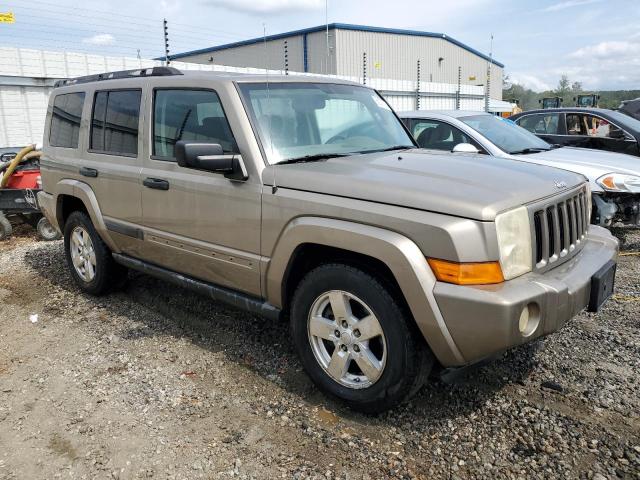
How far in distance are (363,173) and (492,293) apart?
100 cm

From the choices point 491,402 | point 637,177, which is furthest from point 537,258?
point 637,177

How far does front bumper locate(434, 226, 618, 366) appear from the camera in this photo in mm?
2424

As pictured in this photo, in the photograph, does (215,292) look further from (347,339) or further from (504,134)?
(504,134)

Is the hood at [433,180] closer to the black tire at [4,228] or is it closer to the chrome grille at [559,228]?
the chrome grille at [559,228]

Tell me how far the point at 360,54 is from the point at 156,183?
107ft

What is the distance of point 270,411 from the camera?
3125mm

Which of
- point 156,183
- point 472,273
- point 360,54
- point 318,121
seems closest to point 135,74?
point 156,183

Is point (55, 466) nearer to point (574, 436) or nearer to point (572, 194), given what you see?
point (574, 436)

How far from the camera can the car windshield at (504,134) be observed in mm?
6480

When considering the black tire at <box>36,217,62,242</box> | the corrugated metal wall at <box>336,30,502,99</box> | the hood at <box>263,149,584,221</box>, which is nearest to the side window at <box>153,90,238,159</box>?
the hood at <box>263,149,584,221</box>

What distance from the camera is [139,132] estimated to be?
4.13m

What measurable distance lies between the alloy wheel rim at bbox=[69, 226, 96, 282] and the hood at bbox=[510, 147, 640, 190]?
4.71 metres

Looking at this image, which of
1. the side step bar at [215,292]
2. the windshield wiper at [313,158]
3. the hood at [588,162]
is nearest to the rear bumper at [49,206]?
the side step bar at [215,292]

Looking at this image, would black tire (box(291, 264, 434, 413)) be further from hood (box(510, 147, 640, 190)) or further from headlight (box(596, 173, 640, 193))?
headlight (box(596, 173, 640, 193))
